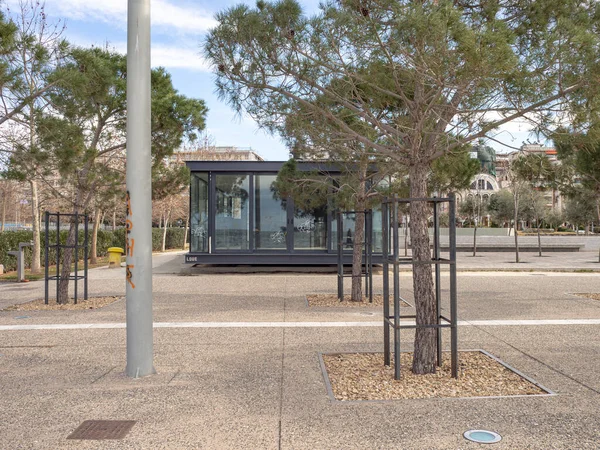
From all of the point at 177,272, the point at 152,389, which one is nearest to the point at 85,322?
the point at 152,389

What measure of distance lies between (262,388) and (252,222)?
13246mm

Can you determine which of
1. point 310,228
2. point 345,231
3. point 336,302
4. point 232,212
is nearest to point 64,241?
point 232,212

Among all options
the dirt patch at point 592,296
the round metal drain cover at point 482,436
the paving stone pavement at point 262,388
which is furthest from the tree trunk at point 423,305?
the dirt patch at point 592,296

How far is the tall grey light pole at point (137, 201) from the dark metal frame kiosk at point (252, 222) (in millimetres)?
12169

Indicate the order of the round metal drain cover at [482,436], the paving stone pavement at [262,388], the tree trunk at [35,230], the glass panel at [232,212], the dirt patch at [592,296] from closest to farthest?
the round metal drain cover at [482,436] < the paving stone pavement at [262,388] < the dirt patch at [592,296] < the tree trunk at [35,230] < the glass panel at [232,212]

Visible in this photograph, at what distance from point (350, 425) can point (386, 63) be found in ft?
11.9

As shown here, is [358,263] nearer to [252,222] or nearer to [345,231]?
[345,231]

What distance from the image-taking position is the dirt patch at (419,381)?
4.89 meters

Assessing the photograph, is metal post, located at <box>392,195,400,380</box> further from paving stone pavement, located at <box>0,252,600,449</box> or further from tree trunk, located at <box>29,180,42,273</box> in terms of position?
tree trunk, located at <box>29,180,42,273</box>

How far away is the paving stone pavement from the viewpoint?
3883 mm

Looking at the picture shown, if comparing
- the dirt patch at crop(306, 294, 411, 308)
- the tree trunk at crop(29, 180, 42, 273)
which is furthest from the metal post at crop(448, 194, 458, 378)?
the tree trunk at crop(29, 180, 42, 273)

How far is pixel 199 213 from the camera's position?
1820 centimetres

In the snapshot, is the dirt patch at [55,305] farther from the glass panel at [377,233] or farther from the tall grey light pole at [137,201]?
the glass panel at [377,233]

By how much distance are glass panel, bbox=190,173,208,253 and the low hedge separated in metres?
4.89
